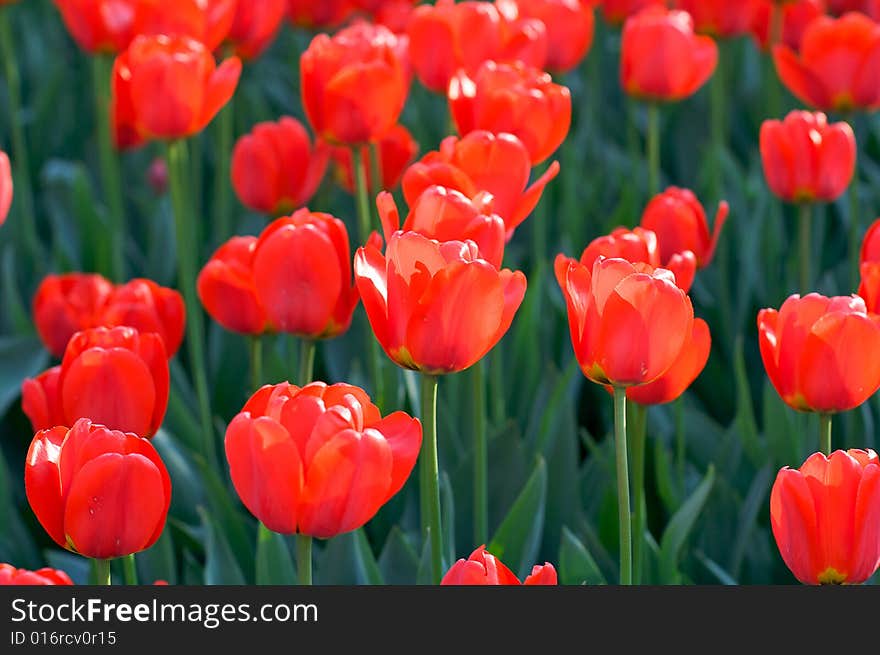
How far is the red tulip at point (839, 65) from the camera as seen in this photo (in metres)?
2.09

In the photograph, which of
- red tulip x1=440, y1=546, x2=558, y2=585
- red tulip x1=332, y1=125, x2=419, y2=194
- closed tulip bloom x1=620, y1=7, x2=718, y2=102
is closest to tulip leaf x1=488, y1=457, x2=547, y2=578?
red tulip x1=440, y1=546, x2=558, y2=585

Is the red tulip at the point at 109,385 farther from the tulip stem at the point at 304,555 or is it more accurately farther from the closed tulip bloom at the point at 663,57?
the closed tulip bloom at the point at 663,57

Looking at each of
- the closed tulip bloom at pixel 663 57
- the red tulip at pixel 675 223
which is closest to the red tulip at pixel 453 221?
the red tulip at pixel 675 223

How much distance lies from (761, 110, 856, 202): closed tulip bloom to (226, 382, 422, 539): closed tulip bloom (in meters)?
0.92

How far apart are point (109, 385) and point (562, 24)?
1.21m

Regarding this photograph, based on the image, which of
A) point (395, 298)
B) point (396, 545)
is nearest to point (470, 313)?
point (395, 298)

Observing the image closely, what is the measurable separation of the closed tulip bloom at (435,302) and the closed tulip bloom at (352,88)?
586 mm

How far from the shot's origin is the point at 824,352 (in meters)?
1.21

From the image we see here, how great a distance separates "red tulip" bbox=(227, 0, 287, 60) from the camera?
2.38m

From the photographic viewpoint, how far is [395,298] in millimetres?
1160

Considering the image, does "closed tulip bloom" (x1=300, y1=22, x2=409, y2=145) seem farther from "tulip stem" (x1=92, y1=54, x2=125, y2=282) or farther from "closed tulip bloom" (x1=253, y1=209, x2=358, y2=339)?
"tulip stem" (x1=92, y1=54, x2=125, y2=282)

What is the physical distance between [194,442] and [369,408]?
0.84m

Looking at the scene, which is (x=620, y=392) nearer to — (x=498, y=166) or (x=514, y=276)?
(x=514, y=276)

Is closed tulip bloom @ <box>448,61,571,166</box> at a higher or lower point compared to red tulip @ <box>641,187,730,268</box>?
higher
